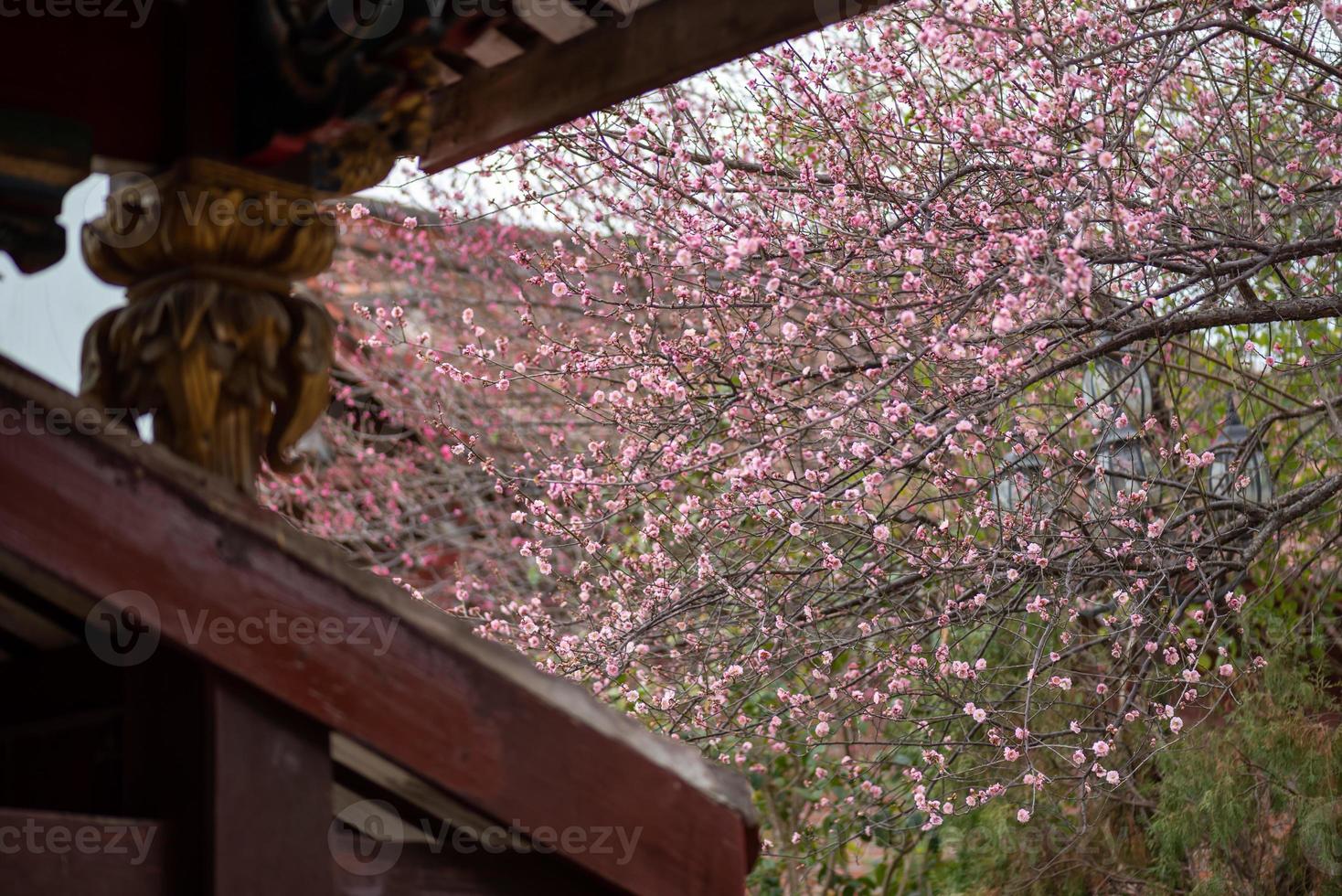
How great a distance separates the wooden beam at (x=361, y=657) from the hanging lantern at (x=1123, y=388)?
3.58 m

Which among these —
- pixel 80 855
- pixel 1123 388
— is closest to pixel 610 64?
pixel 80 855

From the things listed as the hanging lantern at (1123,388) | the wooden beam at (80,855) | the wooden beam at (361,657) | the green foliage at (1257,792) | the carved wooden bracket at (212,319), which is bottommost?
the wooden beam at (80,855)

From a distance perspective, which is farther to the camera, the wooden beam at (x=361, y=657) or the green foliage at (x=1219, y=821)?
the green foliage at (x=1219, y=821)

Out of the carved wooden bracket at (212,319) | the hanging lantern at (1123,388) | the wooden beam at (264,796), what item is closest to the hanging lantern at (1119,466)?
the hanging lantern at (1123,388)

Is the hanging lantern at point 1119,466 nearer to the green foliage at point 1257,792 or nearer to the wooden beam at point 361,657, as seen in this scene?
the green foliage at point 1257,792

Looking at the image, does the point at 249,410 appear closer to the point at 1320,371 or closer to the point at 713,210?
the point at 713,210

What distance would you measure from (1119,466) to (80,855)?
5.06 meters

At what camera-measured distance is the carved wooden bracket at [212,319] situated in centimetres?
195

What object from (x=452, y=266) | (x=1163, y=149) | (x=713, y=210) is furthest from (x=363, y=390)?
(x=1163, y=149)

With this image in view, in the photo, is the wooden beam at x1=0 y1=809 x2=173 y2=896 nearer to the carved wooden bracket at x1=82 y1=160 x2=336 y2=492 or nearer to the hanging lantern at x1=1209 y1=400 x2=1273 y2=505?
the carved wooden bracket at x1=82 y1=160 x2=336 y2=492

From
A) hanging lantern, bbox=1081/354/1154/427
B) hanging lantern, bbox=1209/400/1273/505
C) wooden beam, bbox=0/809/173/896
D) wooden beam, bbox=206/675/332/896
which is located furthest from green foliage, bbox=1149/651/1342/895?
wooden beam, bbox=0/809/173/896

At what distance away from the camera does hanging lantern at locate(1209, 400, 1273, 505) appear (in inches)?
224

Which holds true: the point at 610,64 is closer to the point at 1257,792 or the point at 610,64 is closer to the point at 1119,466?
the point at 1119,466

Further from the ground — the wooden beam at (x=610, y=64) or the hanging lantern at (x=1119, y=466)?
the hanging lantern at (x=1119, y=466)
